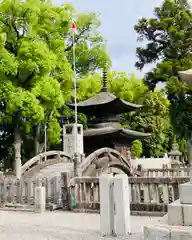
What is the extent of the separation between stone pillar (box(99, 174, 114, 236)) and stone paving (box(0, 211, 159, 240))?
0.24 metres

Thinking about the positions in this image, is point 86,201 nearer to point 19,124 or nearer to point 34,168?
point 34,168

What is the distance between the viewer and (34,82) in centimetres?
2647

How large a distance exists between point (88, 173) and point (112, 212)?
10.8 meters

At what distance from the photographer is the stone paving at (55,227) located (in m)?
7.61

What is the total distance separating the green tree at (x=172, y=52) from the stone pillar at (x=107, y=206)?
22.5 m

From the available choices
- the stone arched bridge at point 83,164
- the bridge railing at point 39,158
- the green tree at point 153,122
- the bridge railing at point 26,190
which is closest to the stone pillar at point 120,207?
the bridge railing at point 26,190

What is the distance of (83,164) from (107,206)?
10.2m

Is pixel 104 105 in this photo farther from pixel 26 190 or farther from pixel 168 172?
pixel 26 190

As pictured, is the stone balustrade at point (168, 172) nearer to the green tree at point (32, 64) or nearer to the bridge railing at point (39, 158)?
the bridge railing at point (39, 158)

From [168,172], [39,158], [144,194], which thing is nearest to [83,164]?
[39,158]

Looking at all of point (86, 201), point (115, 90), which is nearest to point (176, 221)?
point (86, 201)

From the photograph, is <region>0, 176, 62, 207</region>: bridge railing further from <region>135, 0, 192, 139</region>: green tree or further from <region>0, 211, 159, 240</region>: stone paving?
<region>135, 0, 192, 139</region>: green tree

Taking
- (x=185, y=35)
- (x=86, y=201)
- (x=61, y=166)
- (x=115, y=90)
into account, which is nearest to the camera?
(x=86, y=201)

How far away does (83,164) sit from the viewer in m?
17.5
